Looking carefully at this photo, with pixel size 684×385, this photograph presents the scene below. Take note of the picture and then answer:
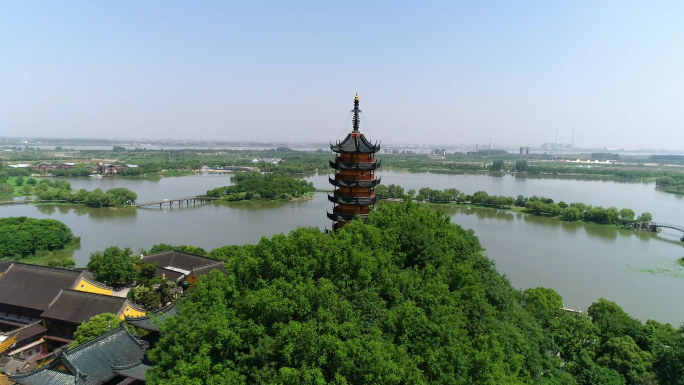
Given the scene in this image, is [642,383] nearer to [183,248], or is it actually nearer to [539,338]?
[539,338]

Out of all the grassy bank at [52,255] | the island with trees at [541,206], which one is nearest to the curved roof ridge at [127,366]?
the grassy bank at [52,255]

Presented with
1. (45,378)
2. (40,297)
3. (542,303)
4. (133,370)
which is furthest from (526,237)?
(45,378)

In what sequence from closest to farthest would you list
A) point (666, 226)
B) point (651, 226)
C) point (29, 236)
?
point (29, 236) < point (666, 226) < point (651, 226)

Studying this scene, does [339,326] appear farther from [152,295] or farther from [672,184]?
[672,184]

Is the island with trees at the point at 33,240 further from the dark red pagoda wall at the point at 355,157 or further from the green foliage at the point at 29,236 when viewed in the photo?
the dark red pagoda wall at the point at 355,157

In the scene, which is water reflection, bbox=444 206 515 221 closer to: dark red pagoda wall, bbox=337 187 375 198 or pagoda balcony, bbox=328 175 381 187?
dark red pagoda wall, bbox=337 187 375 198

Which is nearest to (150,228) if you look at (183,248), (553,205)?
(183,248)
